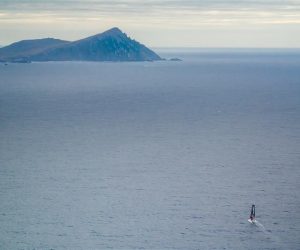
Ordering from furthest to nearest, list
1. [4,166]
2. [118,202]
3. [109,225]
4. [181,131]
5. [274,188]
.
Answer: [181,131] → [4,166] → [274,188] → [118,202] → [109,225]

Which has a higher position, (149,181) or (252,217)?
(149,181)

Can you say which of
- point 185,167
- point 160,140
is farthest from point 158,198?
point 160,140

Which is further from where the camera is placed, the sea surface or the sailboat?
the sailboat

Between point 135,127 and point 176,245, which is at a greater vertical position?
point 135,127

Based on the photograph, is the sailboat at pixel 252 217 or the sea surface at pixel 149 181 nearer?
the sea surface at pixel 149 181

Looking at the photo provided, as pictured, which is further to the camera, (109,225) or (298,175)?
(298,175)

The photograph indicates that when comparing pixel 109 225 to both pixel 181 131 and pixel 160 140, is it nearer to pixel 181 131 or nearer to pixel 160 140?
pixel 160 140

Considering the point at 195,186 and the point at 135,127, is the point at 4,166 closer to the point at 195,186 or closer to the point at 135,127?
the point at 195,186

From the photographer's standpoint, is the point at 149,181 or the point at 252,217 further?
the point at 149,181

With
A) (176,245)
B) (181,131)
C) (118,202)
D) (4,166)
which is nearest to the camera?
(176,245)
